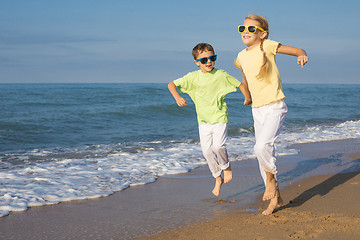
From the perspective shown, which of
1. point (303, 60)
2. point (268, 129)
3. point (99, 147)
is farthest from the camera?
point (99, 147)

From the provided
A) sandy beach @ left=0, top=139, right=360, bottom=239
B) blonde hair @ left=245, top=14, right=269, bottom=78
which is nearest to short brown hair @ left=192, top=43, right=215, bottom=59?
blonde hair @ left=245, top=14, right=269, bottom=78

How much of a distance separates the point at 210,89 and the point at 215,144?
62 cm

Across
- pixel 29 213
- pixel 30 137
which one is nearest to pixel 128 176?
pixel 29 213

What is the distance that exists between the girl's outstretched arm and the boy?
79 cm

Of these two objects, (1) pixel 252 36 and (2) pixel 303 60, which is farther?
(1) pixel 252 36

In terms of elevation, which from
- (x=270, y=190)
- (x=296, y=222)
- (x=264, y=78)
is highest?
(x=264, y=78)

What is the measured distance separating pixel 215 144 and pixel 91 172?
9.55 ft

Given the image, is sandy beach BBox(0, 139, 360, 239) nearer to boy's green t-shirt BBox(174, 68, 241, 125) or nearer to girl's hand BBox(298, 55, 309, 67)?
boy's green t-shirt BBox(174, 68, 241, 125)

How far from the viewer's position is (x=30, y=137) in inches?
490

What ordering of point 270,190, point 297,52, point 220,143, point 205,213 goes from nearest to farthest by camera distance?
1. point 297,52
2. point 270,190
3. point 205,213
4. point 220,143

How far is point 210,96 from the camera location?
4598 millimetres

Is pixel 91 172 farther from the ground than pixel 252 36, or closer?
closer

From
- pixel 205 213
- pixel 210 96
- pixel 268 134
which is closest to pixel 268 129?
pixel 268 134

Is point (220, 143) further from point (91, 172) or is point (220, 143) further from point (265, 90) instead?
point (91, 172)
